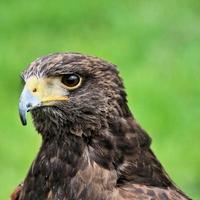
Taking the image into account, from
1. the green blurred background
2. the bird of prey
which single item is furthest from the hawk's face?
the green blurred background

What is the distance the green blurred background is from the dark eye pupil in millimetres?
3898

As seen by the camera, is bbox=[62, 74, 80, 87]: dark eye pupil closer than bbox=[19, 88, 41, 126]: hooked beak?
No

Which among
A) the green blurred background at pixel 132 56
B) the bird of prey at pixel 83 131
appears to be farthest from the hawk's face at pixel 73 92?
the green blurred background at pixel 132 56

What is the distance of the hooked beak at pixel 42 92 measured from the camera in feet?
27.9

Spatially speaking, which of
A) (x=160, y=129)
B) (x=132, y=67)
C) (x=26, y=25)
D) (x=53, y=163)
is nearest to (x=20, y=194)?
(x=53, y=163)

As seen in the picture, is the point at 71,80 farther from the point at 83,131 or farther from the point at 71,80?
the point at 83,131

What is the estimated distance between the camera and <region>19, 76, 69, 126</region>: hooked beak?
8.51m

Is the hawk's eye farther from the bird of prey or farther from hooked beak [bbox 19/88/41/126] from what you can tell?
hooked beak [bbox 19/88/41/126]

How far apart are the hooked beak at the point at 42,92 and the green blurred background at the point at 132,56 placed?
12.7 feet

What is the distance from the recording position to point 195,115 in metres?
13.5

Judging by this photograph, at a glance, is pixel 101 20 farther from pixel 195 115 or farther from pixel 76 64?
pixel 76 64

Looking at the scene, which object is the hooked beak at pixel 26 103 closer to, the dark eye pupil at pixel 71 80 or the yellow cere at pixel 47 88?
the yellow cere at pixel 47 88

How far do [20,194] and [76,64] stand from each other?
926mm

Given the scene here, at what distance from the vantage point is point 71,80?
8.64m
